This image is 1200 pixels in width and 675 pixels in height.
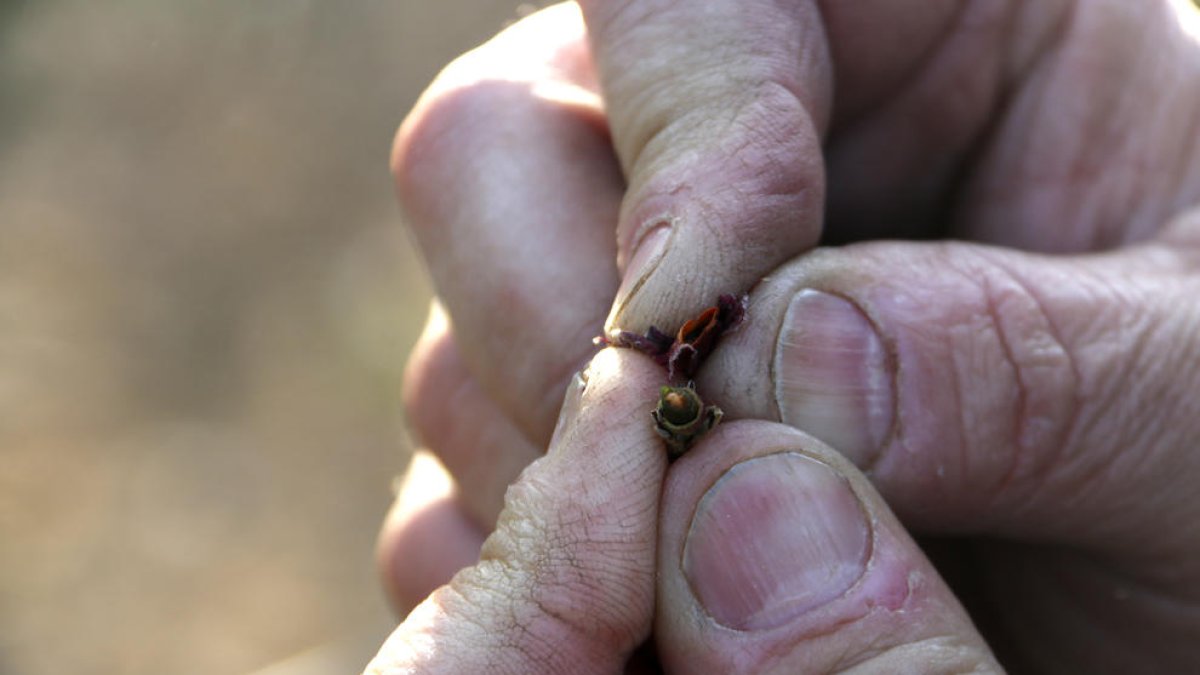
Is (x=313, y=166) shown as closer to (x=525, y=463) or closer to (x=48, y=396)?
(x=48, y=396)

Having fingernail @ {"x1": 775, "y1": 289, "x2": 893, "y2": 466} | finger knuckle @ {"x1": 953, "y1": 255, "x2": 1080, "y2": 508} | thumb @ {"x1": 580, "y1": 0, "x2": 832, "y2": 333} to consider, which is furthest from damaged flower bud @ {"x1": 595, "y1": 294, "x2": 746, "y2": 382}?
finger knuckle @ {"x1": 953, "y1": 255, "x2": 1080, "y2": 508}

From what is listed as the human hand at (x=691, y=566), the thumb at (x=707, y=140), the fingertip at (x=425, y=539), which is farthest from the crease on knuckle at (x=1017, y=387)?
the fingertip at (x=425, y=539)

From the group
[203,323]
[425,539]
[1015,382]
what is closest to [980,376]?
[1015,382]

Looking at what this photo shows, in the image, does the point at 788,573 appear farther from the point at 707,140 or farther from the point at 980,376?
the point at 707,140

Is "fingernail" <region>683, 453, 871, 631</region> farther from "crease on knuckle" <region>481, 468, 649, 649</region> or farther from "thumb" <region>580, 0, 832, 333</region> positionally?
"thumb" <region>580, 0, 832, 333</region>

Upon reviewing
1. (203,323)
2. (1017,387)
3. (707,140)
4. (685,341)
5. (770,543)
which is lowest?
(1017,387)

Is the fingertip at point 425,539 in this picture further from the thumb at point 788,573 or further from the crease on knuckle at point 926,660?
the crease on knuckle at point 926,660
